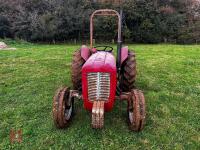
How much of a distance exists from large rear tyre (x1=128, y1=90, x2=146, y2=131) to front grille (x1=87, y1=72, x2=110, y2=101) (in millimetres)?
382

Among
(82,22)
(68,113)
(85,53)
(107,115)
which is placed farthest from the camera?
(82,22)

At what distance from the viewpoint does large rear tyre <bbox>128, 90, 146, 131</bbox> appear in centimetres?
375

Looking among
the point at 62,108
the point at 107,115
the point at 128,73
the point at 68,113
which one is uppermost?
the point at 128,73

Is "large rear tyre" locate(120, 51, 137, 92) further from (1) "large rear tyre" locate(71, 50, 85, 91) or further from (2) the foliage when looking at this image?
(2) the foliage

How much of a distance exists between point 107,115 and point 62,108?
89 cm

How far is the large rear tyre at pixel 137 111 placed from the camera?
148 inches

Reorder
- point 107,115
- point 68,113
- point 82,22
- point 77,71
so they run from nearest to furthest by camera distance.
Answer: point 68,113, point 107,115, point 77,71, point 82,22

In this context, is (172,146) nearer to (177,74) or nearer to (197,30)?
(177,74)

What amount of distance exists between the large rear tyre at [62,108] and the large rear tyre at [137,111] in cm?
94

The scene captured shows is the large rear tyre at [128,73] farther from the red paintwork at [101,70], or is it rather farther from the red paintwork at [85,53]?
the red paintwork at [101,70]

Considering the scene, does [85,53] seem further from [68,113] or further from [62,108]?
[62,108]

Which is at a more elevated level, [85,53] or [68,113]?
[85,53]

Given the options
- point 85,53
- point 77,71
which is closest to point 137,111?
point 77,71

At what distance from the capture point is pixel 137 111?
374 centimetres
